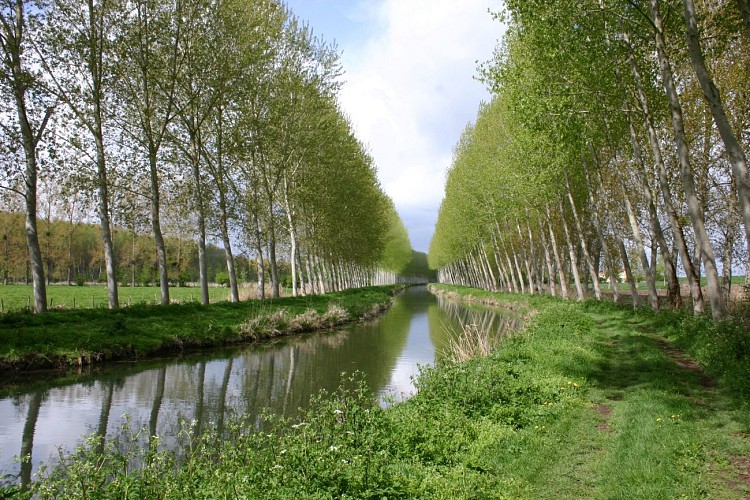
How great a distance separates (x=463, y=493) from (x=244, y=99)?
2650 cm

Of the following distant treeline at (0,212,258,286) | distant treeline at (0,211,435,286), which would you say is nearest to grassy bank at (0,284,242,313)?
distant treeline at (0,211,435,286)

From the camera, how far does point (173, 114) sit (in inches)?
1072

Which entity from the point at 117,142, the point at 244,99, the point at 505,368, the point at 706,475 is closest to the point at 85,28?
the point at 117,142

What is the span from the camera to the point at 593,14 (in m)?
17.9

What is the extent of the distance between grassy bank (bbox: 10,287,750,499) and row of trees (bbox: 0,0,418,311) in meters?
16.3

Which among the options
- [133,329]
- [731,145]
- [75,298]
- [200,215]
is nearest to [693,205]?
[731,145]

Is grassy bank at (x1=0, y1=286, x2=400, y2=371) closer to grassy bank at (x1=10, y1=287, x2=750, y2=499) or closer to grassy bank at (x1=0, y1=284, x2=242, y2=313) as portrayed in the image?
grassy bank at (x1=0, y1=284, x2=242, y2=313)

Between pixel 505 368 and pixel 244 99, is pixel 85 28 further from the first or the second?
pixel 505 368

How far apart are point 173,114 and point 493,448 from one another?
25651 millimetres

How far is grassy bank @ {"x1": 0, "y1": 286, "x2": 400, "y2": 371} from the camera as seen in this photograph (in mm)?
16203

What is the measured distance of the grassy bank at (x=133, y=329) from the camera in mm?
16203

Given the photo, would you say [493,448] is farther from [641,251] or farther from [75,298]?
[75,298]

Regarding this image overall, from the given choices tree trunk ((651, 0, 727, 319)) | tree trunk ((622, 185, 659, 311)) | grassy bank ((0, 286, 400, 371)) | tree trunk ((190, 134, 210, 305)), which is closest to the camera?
tree trunk ((651, 0, 727, 319))

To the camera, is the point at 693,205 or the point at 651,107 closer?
the point at 693,205
